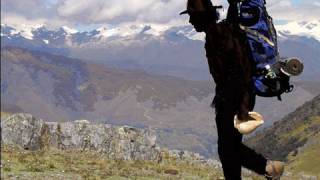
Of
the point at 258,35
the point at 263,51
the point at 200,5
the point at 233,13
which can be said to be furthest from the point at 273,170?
the point at 200,5

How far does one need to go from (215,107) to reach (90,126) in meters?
31.0

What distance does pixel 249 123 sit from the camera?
5.36 m

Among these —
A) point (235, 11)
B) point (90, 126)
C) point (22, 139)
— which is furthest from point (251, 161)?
point (90, 126)

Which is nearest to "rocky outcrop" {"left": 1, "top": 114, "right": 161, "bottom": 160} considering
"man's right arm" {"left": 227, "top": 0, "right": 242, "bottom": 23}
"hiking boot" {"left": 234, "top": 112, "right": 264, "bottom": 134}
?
"man's right arm" {"left": 227, "top": 0, "right": 242, "bottom": 23}

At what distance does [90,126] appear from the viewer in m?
36.5

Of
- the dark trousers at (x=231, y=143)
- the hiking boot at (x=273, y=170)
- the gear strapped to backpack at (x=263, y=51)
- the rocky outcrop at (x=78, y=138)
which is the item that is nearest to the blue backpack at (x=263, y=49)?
the gear strapped to backpack at (x=263, y=51)

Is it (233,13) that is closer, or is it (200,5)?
(200,5)

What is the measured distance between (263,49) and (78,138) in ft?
95.7

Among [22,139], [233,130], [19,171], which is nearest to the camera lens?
[233,130]

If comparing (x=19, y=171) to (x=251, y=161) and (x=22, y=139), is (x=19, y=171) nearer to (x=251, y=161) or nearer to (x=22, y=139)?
(x=251, y=161)

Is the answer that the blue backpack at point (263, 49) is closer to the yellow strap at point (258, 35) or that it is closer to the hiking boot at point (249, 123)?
the yellow strap at point (258, 35)

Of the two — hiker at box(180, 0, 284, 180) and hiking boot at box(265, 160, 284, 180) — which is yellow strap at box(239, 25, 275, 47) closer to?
hiker at box(180, 0, 284, 180)

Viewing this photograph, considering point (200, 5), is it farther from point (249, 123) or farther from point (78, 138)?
point (78, 138)

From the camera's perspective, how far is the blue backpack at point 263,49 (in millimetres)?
5680
